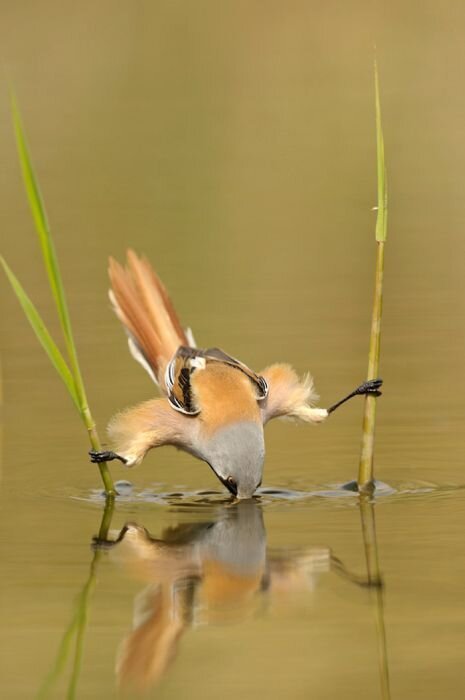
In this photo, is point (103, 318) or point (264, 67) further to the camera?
point (264, 67)

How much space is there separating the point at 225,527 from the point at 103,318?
450 centimetres

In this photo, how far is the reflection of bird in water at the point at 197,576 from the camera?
15.3 feet

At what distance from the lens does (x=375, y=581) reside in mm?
5191

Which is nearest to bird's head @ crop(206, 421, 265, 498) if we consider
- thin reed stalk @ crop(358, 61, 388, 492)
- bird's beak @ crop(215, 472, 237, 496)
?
bird's beak @ crop(215, 472, 237, 496)

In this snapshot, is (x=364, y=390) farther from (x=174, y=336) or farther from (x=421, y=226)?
(x=421, y=226)

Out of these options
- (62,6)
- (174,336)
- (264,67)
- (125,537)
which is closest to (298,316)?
(174,336)

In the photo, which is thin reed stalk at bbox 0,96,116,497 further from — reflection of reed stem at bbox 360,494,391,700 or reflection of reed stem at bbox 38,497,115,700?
reflection of reed stem at bbox 360,494,391,700

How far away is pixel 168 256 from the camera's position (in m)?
12.7

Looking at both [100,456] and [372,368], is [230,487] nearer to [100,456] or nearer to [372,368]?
[100,456]

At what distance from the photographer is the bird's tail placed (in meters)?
7.52

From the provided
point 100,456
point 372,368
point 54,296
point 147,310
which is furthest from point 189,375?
point 54,296

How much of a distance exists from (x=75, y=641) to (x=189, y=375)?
2467mm

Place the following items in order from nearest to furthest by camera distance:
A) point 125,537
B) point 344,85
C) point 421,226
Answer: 1. point 125,537
2. point 421,226
3. point 344,85

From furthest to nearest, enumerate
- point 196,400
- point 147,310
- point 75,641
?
point 147,310 < point 196,400 < point 75,641
